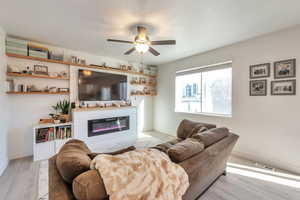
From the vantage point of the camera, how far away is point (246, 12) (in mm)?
1996

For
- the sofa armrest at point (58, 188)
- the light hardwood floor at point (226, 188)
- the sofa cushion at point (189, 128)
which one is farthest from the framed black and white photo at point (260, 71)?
the sofa armrest at point (58, 188)

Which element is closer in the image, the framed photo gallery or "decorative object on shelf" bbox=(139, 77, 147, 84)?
the framed photo gallery

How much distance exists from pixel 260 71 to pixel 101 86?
387 centimetres

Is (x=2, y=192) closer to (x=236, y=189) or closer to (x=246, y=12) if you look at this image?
(x=236, y=189)

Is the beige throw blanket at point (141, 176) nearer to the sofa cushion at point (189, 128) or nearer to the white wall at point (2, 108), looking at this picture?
the sofa cushion at point (189, 128)

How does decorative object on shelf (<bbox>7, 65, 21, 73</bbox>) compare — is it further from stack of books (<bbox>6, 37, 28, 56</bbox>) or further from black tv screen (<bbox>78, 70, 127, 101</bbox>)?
black tv screen (<bbox>78, 70, 127, 101</bbox>)

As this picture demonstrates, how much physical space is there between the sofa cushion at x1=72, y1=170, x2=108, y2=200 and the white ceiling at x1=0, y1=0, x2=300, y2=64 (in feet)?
6.66

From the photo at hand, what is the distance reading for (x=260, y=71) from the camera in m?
2.78

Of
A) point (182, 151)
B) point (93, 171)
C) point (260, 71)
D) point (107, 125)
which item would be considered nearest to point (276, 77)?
point (260, 71)

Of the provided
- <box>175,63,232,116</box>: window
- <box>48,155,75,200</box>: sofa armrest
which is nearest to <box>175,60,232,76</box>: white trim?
<box>175,63,232,116</box>: window

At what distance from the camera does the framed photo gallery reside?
7.95ft

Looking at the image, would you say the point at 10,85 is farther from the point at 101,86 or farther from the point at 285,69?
the point at 285,69

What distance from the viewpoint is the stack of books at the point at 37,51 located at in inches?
116

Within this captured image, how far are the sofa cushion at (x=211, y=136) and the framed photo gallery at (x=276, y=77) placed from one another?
152cm
